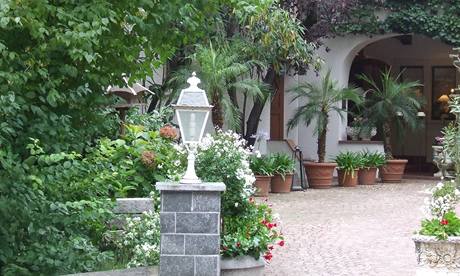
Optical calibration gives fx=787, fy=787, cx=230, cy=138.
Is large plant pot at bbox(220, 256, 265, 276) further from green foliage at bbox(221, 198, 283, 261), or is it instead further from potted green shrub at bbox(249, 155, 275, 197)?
potted green shrub at bbox(249, 155, 275, 197)

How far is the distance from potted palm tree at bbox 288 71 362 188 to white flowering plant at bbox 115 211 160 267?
10.1m

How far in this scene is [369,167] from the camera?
18.3 metres

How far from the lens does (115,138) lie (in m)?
9.17

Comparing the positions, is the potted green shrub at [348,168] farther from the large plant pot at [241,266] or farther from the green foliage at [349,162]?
the large plant pot at [241,266]

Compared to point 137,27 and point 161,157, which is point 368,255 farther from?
point 137,27

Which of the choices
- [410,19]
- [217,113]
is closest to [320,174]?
[217,113]

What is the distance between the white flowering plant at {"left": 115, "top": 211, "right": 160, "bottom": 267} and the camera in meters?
7.00

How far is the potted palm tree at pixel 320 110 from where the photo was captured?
57.0 ft

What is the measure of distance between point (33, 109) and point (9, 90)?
279 mm

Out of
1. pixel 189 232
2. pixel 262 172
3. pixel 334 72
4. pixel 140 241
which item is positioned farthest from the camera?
pixel 334 72

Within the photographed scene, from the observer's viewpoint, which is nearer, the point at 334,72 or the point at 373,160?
the point at 373,160

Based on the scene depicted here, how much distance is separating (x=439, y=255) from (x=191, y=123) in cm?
251

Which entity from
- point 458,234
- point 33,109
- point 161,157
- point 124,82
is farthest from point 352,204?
point 33,109

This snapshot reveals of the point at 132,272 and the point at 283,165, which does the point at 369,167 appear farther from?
the point at 132,272
